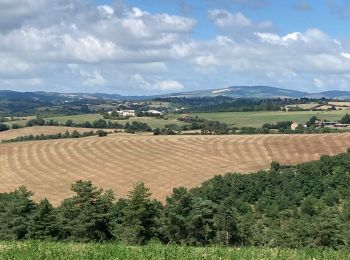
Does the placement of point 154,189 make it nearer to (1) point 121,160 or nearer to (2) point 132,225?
(1) point 121,160

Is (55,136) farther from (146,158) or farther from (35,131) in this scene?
(146,158)

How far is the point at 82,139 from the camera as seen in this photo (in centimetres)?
14000

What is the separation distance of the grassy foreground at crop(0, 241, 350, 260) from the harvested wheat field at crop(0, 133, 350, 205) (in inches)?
2966

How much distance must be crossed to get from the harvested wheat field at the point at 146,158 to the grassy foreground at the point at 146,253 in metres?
75.3

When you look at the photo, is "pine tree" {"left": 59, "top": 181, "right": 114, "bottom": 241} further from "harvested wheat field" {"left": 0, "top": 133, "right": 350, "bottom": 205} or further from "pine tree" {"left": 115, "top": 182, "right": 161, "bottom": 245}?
"harvested wheat field" {"left": 0, "top": 133, "right": 350, "bottom": 205}

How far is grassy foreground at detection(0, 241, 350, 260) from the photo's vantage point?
36.4ft

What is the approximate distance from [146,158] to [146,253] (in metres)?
105

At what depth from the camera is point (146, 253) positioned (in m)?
11.4

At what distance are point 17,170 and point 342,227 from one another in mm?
72947

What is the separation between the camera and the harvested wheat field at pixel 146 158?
99062 millimetres

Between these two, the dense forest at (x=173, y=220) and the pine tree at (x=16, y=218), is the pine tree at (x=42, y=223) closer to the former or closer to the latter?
the dense forest at (x=173, y=220)

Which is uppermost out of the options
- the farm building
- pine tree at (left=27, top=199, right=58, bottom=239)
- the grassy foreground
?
the grassy foreground

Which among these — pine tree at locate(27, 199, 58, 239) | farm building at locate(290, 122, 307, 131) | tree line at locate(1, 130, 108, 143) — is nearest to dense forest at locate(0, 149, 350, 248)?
pine tree at locate(27, 199, 58, 239)

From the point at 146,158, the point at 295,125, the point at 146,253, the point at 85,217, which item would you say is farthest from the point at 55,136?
the point at 146,253
